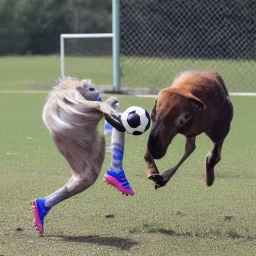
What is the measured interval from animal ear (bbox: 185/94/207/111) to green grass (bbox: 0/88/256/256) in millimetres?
982

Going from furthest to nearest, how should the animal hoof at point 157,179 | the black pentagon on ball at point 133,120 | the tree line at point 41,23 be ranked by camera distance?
the tree line at point 41,23 → the animal hoof at point 157,179 → the black pentagon on ball at point 133,120

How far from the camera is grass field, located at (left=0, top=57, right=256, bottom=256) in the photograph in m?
6.48

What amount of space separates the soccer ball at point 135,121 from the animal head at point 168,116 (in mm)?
260

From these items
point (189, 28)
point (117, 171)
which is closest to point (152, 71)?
point (189, 28)

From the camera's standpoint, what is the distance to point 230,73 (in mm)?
19281

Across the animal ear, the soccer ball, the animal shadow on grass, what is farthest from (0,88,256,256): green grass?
the animal ear

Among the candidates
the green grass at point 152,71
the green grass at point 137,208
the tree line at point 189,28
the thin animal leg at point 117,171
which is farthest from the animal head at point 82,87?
the tree line at point 189,28

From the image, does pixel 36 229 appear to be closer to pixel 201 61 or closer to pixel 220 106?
pixel 220 106

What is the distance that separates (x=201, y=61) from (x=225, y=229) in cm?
1242

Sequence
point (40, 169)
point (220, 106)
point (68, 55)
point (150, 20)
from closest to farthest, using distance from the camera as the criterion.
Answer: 1. point (220, 106)
2. point (40, 169)
3. point (150, 20)
4. point (68, 55)

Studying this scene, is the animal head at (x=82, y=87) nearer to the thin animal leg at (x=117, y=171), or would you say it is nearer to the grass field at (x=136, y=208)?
the thin animal leg at (x=117, y=171)

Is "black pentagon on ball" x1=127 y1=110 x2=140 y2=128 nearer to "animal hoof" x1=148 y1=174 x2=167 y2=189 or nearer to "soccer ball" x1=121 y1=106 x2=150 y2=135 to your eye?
"soccer ball" x1=121 y1=106 x2=150 y2=135

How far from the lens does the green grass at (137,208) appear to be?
648 centimetres

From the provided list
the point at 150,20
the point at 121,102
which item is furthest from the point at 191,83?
the point at 150,20
